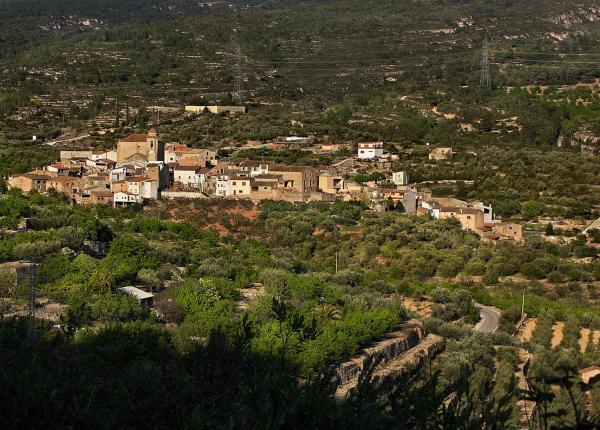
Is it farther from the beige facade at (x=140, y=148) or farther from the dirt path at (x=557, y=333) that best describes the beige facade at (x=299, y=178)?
the dirt path at (x=557, y=333)

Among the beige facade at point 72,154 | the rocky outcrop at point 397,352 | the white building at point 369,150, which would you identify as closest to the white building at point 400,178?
the white building at point 369,150

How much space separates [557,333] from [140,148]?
21.7 m

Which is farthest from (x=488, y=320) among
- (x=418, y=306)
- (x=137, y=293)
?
(x=137, y=293)

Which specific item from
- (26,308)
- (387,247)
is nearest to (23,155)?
(387,247)

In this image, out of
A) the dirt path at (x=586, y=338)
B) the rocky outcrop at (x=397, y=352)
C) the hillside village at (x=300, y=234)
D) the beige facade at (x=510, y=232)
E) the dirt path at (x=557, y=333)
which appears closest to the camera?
the hillside village at (x=300, y=234)

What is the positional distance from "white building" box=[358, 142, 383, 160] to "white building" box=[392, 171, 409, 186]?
12.9ft

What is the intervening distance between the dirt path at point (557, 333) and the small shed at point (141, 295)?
8.10m

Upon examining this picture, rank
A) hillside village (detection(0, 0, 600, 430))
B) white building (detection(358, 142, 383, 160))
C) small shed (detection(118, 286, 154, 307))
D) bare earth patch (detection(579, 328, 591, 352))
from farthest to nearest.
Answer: white building (detection(358, 142, 383, 160))
bare earth patch (detection(579, 328, 591, 352))
small shed (detection(118, 286, 154, 307))
hillside village (detection(0, 0, 600, 430))

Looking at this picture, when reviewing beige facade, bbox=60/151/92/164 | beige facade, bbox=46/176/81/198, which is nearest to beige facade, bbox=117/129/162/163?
beige facade, bbox=60/151/92/164

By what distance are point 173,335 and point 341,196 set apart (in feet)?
70.5

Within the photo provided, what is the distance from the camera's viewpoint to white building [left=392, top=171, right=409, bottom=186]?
3597 cm

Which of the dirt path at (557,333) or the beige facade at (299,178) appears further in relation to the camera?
the beige facade at (299,178)

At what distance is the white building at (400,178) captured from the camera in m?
36.0

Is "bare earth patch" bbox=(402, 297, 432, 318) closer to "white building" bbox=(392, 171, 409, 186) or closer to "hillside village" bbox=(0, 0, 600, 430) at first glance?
"hillside village" bbox=(0, 0, 600, 430)
